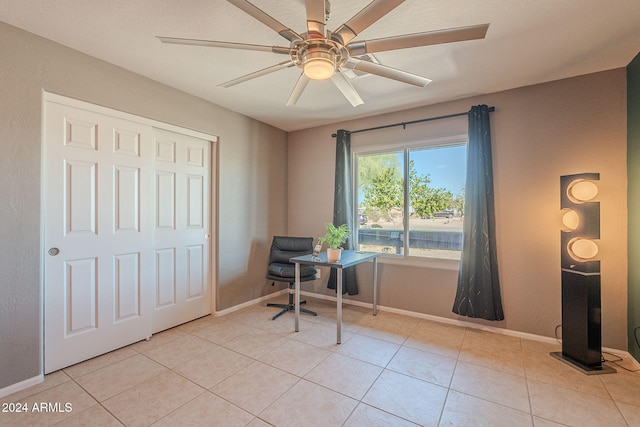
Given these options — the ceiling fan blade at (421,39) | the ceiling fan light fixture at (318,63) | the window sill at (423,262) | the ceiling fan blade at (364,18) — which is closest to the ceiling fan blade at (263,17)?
the ceiling fan light fixture at (318,63)

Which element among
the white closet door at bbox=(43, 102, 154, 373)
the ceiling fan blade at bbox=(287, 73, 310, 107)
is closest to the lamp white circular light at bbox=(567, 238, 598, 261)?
the ceiling fan blade at bbox=(287, 73, 310, 107)

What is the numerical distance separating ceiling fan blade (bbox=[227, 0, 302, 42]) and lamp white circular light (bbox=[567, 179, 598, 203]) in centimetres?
254

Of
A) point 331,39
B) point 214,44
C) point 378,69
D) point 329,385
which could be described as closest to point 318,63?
point 331,39

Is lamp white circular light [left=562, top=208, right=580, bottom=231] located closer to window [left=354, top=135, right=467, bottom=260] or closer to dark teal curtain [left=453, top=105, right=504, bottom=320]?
dark teal curtain [left=453, top=105, right=504, bottom=320]

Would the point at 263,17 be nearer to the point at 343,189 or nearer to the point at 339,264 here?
the point at 339,264

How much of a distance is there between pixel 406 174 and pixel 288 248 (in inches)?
74.9

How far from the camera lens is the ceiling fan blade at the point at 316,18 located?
48.1 inches

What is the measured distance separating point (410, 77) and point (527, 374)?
8.10 ft

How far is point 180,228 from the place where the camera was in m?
3.15

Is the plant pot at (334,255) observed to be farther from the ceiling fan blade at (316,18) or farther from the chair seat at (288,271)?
the ceiling fan blade at (316,18)

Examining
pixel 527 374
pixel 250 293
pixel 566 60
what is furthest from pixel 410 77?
pixel 250 293

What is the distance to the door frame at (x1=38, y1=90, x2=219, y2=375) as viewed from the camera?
212 centimetres

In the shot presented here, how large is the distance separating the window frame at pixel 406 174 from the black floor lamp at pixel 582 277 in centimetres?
102

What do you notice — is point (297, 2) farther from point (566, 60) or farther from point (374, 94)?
point (566, 60)
